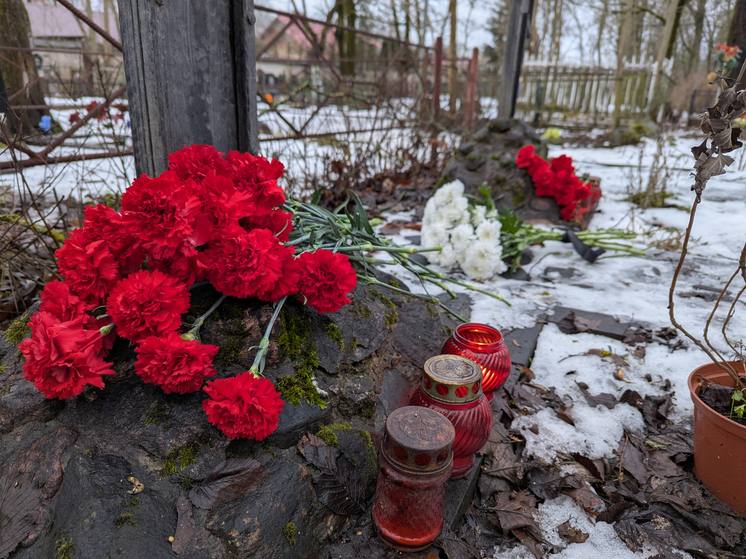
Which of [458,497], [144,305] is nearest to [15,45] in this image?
[144,305]

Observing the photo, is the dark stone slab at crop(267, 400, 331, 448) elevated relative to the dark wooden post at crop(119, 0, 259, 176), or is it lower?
lower

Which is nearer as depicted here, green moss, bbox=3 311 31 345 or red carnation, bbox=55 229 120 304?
red carnation, bbox=55 229 120 304

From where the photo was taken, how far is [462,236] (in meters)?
3.10

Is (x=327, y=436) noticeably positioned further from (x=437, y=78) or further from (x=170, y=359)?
(x=437, y=78)

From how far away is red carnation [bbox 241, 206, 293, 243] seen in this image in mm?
1371

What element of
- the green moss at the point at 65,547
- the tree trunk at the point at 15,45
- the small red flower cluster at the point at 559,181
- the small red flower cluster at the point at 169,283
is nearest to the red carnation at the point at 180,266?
the small red flower cluster at the point at 169,283

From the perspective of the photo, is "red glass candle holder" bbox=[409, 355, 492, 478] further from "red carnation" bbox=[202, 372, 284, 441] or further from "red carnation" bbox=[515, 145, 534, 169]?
"red carnation" bbox=[515, 145, 534, 169]

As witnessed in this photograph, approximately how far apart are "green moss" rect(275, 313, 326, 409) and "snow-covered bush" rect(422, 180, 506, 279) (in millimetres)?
1838

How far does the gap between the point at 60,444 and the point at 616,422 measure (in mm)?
2010

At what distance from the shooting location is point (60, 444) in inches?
47.2

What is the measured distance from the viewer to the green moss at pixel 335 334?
1555mm

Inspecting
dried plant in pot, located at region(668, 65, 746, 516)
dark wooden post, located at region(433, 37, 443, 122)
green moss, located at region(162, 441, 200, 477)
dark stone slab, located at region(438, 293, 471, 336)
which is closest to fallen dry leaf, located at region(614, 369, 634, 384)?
dried plant in pot, located at region(668, 65, 746, 516)

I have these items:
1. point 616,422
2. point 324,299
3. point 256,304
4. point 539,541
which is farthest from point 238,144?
point 616,422

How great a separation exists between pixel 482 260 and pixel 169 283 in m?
2.34
